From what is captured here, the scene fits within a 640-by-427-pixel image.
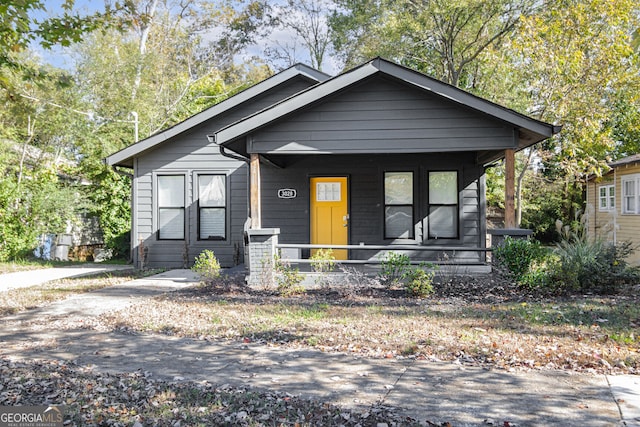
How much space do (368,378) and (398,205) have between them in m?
7.91

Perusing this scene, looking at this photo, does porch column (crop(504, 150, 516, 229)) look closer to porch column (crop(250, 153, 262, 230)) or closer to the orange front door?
the orange front door

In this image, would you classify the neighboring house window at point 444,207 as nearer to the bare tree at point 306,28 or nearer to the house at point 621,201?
the house at point 621,201

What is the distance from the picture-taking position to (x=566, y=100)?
15.2 m

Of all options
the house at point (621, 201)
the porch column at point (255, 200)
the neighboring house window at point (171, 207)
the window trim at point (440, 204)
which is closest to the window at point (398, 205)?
the window trim at point (440, 204)

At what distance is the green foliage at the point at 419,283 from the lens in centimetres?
831

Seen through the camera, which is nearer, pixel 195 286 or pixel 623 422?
pixel 623 422

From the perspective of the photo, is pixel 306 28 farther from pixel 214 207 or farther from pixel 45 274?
pixel 45 274

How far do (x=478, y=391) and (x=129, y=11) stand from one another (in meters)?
5.94

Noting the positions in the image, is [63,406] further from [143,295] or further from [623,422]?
Answer: [143,295]

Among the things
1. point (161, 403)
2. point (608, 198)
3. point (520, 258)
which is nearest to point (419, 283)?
point (520, 258)

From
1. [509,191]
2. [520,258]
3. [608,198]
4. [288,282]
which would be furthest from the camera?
[608,198]

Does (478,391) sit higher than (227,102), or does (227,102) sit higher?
(227,102)

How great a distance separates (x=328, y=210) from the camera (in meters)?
12.3

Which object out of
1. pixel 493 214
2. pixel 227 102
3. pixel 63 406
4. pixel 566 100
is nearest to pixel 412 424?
pixel 63 406
